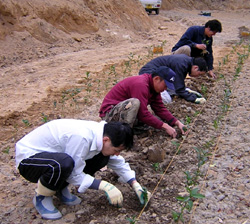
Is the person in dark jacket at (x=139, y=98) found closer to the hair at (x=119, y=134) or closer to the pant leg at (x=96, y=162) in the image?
the pant leg at (x=96, y=162)

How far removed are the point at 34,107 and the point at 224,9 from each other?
2101cm

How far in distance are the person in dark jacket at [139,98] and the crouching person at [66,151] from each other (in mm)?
1064

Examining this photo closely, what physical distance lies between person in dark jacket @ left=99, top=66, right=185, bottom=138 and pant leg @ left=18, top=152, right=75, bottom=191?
4.18 feet

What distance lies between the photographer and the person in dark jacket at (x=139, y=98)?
3297 mm

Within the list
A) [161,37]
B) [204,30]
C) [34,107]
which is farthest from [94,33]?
[34,107]

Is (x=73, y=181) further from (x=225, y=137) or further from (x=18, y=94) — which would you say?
(x=18, y=94)

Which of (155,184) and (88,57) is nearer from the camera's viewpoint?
(155,184)

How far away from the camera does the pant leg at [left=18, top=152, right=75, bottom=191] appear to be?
214cm

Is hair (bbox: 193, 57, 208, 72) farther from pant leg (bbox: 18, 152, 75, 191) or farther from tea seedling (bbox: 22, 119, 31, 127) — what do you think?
pant leg (bbox: 18, 152, 75, 191)

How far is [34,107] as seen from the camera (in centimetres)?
457

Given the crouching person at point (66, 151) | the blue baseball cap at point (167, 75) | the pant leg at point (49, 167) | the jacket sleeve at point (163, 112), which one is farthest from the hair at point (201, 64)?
the pant leg at point (49, 167)

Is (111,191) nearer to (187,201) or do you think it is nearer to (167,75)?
(187,201)

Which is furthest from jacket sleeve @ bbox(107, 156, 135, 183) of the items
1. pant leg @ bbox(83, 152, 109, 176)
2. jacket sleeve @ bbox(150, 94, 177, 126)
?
jacket sleeve @ bbox(150, 94, 177, 126)

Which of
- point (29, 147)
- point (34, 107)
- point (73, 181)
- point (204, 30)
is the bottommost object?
point (34, 107)
